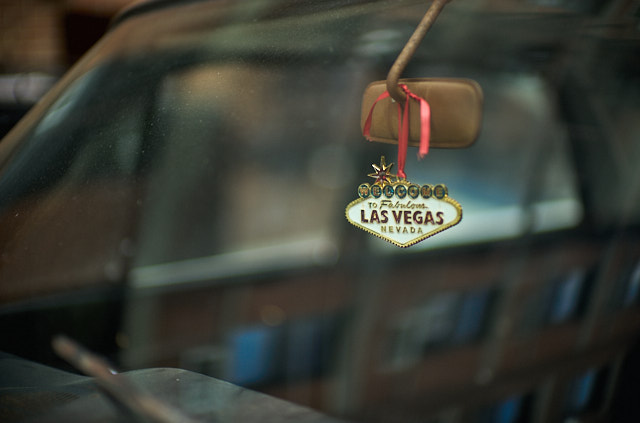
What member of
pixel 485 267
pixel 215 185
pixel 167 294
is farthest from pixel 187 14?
pixel 485 267

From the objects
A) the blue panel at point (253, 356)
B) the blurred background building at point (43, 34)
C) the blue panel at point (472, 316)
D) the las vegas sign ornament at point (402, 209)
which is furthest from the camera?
the blurred background building at point (43, 34)

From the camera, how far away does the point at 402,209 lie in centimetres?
107

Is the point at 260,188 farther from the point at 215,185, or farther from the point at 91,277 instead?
the point at 91,277

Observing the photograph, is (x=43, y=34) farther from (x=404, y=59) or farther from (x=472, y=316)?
(x=472, y=316)

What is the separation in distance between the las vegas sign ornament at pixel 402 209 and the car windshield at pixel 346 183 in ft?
0.16

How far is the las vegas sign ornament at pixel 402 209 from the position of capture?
1.05 meters

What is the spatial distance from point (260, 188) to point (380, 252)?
2.00 meters

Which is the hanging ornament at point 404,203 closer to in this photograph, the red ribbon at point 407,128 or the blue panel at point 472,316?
the red ribbon at point 407,128

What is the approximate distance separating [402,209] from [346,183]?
33cm

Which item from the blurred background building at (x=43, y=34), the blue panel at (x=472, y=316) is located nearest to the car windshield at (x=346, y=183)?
the blue panel at (x=472, y=316)

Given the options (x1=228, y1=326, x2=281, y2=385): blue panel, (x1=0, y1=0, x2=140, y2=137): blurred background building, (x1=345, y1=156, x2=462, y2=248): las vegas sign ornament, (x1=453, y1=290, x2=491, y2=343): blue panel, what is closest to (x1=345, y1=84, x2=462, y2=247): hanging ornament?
(x1=345, y1=156, x2=462, y2=248): las vegas sign ornament

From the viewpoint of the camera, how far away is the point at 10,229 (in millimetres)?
1454

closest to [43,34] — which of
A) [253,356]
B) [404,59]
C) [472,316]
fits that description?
[253,356]

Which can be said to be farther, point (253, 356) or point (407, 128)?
point (253, 356)
